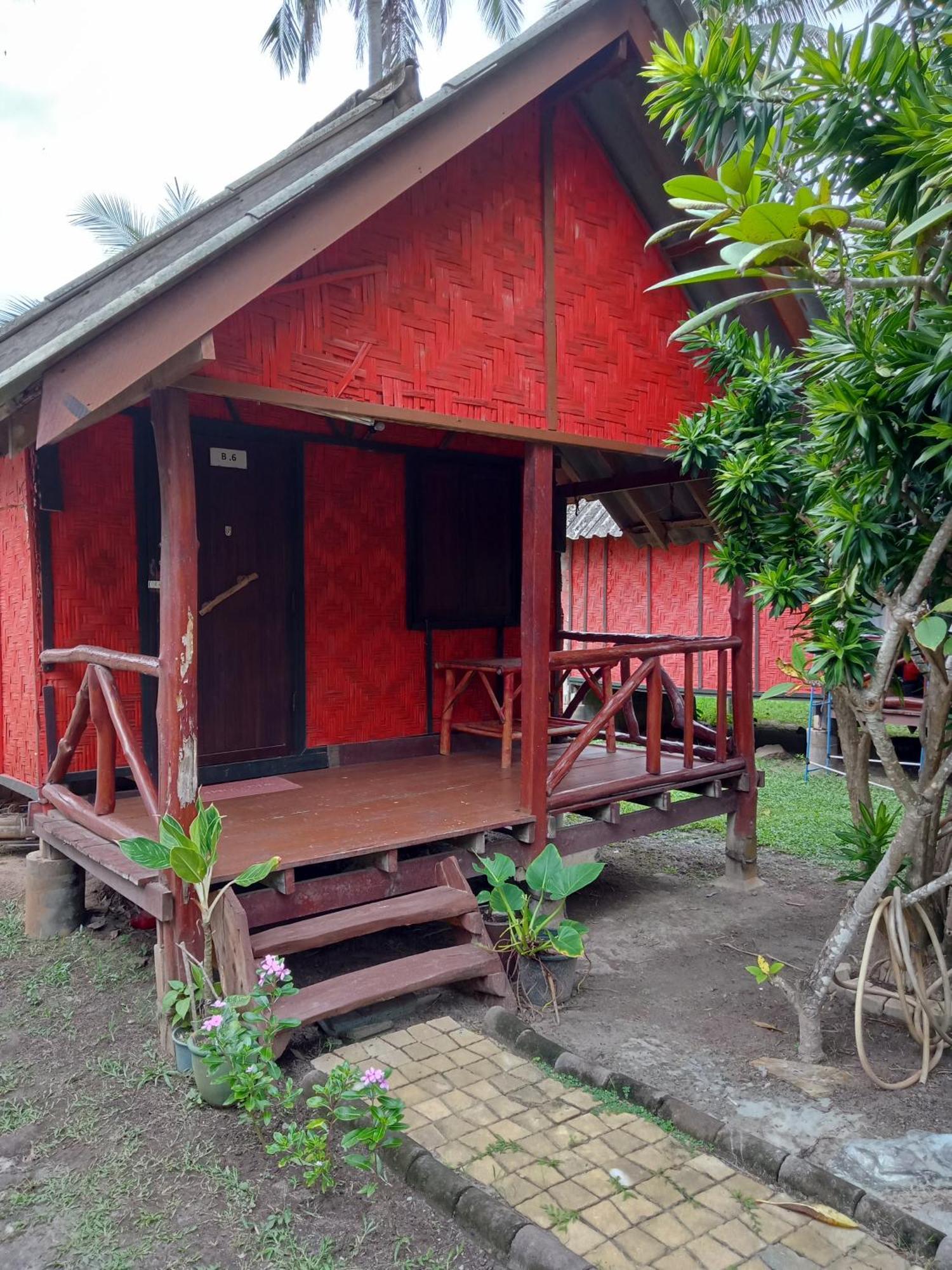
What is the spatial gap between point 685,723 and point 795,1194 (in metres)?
3.54

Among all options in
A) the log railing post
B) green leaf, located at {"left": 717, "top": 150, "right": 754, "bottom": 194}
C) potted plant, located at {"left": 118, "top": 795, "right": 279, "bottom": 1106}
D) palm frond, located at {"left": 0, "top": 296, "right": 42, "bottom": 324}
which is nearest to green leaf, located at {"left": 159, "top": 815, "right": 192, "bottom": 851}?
potted plant, located at {"left": 118, "top": 795, "right": 279, "bottom": 1106}

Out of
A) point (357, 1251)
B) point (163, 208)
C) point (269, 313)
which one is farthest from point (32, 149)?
point (357, 1251)

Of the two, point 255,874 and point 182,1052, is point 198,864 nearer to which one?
point 255,874

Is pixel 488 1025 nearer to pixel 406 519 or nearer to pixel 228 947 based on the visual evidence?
pixel 228 947

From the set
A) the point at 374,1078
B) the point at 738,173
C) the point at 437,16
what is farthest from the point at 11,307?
the point at 374,1078

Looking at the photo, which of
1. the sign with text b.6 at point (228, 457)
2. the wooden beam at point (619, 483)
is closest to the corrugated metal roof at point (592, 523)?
the wooden beam at point (619, 483)

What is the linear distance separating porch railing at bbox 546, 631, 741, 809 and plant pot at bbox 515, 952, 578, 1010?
102 cm

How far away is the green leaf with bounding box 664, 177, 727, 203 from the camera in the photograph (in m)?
3.01

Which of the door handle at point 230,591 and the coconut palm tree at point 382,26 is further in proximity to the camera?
the coconut palm tree at point 382,26

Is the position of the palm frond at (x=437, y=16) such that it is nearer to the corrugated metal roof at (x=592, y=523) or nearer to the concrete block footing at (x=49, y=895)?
the corrugated metal roof at (x=592, y=523)

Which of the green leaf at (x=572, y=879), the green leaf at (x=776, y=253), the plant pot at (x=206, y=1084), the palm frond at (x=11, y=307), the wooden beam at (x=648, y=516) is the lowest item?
the plant pot at (x=206, y=1084)

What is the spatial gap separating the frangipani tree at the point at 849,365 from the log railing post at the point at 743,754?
201cm

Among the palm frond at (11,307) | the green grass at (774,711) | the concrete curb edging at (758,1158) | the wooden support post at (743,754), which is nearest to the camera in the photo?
the concrete curb edging at (758,1158)

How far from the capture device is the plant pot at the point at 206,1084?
3.43 m
